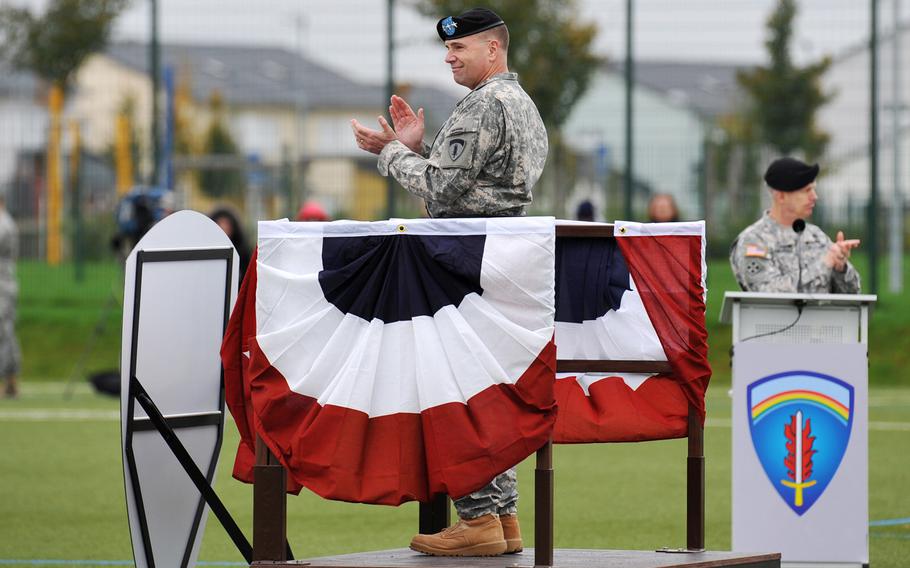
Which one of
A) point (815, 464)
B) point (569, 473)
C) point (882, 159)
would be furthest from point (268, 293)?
point (882, 159)

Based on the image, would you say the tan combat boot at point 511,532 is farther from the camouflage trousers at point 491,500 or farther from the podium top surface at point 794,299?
the podium top surface at point 794,299

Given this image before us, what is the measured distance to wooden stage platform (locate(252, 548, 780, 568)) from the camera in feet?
18.9

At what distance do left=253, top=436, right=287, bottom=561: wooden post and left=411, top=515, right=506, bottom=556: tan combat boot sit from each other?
64 centimetres

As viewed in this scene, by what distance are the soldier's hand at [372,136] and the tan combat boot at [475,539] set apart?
1.40 meters

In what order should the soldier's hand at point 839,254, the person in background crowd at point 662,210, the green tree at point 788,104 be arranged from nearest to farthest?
the soldier's hand at point 839,254
the person in background crowd at point 662,210
the green tree at point 788,104

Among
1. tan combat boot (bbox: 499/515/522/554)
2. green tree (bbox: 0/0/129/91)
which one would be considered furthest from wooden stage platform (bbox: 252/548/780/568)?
green tree (bbox: 0/0/129/91)

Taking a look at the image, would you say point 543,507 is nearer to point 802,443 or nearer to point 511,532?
point 511,532

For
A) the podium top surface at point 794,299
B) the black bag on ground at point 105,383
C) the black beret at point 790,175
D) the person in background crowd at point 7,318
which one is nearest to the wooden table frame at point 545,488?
the podium top surface at point 794,299

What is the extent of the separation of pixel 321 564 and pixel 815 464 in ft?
9.11

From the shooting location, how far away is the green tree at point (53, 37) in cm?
2242

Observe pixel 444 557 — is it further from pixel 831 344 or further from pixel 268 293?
pixel 831 344

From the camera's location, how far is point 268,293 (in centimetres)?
577

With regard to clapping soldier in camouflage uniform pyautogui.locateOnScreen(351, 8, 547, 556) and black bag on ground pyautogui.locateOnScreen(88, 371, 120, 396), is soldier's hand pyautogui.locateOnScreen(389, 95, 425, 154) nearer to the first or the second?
clapping soldier in camouflage uniform pyautogui.locateOnScreen(351, 8, 547, 556)

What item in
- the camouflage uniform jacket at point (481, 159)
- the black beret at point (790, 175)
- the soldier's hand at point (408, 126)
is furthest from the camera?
the black beret at point (790, 175)
